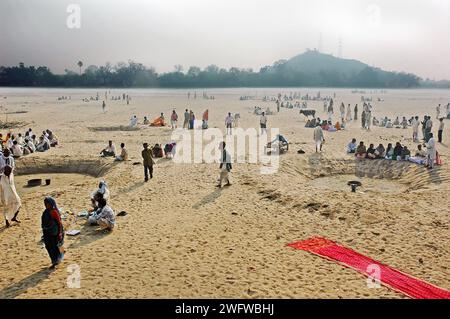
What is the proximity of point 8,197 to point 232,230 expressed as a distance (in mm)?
5684

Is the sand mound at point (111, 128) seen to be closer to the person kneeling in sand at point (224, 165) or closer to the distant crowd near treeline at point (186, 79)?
the person kneeling in sand at point (224, 165)

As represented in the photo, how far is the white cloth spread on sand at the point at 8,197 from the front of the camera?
384 inches

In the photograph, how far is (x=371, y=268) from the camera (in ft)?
23.8

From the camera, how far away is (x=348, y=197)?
11.5 meters

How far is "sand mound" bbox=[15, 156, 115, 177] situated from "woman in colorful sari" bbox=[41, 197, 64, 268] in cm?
880

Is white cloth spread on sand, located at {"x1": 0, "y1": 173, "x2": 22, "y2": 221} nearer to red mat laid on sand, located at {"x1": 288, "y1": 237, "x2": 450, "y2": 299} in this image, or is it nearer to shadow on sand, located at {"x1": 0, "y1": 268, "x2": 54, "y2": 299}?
shadow on sand, located at {"x1": 0, "y1": 268, "x2": 54, "y2": 299}

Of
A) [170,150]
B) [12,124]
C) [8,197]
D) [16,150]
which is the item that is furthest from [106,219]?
[12,124]

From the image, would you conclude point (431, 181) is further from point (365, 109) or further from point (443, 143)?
point (365, 109)

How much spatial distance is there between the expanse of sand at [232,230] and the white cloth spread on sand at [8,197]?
50 centimetres

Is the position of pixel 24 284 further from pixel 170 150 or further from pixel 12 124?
pixel 12 124

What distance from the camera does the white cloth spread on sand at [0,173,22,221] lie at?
9758 millimetres

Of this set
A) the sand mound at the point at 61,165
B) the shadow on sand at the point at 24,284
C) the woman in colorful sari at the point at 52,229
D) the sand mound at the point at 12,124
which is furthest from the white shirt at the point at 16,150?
the sand mound at the point at 12,124

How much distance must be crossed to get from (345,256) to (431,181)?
7351 millimetres

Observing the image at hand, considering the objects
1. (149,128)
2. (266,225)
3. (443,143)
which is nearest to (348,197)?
(266,225)
